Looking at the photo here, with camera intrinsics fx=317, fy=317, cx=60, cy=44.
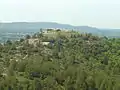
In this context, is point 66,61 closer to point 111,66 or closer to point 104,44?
point 111,66

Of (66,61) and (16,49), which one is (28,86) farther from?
(16,49)

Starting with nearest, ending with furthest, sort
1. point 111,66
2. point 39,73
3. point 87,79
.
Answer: point 87,79 → point 39,73 → point 111,66

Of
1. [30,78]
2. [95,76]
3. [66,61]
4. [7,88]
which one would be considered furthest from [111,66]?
[7,88]

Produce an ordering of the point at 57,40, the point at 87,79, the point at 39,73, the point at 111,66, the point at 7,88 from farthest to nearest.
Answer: the point at 57,40, the point at 111,66, the point at 39,73, the point at 87,79, the point at 7,88

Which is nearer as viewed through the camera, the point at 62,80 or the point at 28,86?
the point at 28,86

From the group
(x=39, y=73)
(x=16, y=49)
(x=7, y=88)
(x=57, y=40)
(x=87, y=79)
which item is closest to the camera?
(x=7, y=88)

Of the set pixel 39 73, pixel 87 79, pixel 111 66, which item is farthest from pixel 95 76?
pixel 111 66
